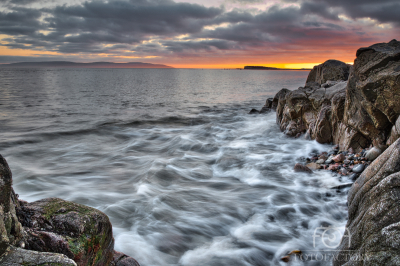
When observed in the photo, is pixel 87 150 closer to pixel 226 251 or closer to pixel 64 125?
pixel 64 125

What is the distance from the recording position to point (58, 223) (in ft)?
9.28

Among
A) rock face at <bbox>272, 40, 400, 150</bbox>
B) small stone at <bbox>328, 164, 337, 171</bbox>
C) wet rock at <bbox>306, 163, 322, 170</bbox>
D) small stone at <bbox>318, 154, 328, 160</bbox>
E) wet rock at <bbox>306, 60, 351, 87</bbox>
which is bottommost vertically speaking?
wet rock at <bbox>306, 163, 322, 170</bbox>

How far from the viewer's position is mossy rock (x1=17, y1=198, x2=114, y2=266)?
259 centimetres

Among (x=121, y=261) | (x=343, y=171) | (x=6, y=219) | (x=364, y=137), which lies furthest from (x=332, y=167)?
(x=6, y=219)

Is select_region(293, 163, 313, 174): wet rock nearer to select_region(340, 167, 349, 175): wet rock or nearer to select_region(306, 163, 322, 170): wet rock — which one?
select_region(306, 163, 322, 170): wet rock

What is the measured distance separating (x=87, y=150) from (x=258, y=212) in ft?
28.6

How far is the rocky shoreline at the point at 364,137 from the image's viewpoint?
2997 millimetres

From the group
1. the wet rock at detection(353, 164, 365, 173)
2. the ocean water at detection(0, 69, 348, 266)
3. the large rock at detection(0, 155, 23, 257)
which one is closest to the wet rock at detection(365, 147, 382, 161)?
the wet rock at detection(353, 164, 365, 173)

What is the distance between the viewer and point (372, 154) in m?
7.06

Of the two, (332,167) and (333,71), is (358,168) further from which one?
(333,71)

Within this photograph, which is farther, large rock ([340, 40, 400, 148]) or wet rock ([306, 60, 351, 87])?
wet rock ([306, 60, 351, 87])

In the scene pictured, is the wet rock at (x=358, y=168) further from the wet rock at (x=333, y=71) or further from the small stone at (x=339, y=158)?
the wet rock at (x=333, y=71)

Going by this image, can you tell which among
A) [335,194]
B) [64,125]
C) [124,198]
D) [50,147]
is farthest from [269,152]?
[64,125]

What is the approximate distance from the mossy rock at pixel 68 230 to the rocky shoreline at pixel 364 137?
117 inches
